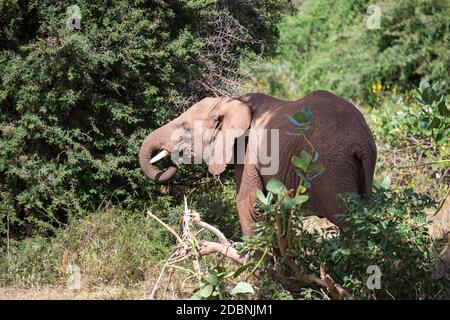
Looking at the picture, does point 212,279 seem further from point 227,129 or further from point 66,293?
point 66,293

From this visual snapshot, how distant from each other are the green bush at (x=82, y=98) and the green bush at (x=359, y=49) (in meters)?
4.86

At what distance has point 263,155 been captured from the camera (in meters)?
7.23

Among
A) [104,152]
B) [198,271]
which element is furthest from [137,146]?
[198,271]

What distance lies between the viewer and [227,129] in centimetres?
742

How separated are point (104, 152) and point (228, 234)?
158 centimetres

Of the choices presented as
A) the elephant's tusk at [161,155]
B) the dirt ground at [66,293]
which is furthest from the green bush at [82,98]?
the dirt ground at [66,293]

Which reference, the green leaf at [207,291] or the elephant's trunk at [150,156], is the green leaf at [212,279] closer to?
the green leaf at [207,291]

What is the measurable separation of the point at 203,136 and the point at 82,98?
1.51m

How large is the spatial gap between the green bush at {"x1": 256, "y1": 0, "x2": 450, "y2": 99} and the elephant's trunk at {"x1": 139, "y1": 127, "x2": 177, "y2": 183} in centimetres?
575

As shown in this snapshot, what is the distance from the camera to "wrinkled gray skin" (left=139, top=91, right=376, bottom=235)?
6652 millimetres

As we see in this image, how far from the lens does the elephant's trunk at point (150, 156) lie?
792 cm

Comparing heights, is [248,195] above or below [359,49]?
above

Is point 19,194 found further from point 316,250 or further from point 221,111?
point 316,250

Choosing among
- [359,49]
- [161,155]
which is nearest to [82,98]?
[161,155]
